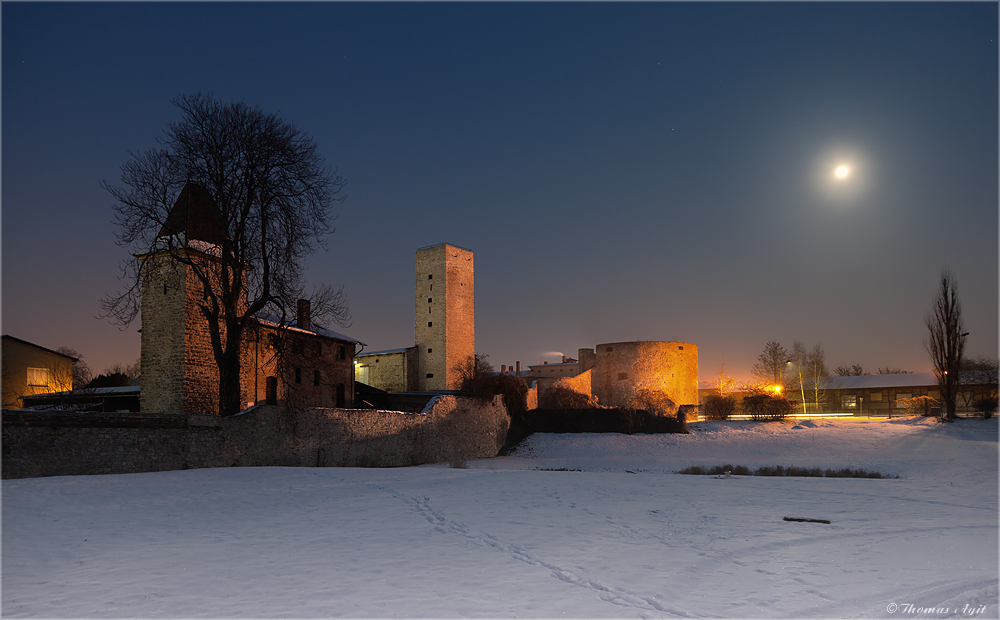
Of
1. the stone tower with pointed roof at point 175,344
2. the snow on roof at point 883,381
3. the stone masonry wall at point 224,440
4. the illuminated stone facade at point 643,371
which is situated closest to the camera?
the stone masonry wall at point 224,440

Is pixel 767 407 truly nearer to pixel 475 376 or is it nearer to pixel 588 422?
pixel 588 422

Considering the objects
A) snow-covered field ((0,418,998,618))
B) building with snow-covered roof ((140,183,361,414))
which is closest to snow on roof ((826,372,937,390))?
snow-covered field ((0,418,998,618))

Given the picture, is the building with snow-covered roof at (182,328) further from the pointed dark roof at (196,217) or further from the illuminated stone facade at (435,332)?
the illuminated stone facade at (435,332)

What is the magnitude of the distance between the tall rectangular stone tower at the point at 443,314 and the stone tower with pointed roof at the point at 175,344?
1881cm

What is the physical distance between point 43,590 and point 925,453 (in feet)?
94.3

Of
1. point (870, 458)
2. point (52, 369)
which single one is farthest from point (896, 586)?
point (52, 369)

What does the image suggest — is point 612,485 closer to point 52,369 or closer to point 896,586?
point 896,586

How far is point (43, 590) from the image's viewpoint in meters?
5.49

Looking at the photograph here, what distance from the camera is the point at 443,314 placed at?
134ft

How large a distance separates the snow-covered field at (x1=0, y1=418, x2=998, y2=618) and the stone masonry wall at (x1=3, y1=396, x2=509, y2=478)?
33.4 inches

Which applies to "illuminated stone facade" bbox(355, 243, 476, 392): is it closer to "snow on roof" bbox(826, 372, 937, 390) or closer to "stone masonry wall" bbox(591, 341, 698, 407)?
"stone masonry wall" bbox(591, 341, 698, 407)

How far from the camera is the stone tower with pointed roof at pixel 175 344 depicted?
21.6 meters

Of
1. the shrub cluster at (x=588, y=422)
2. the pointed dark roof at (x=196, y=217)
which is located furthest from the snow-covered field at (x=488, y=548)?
the shrub cluster at (x=588, y=422)

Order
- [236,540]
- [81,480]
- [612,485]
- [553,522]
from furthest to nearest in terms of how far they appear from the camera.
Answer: [612,485]
[81,480]
[553,522]
[236,540]
